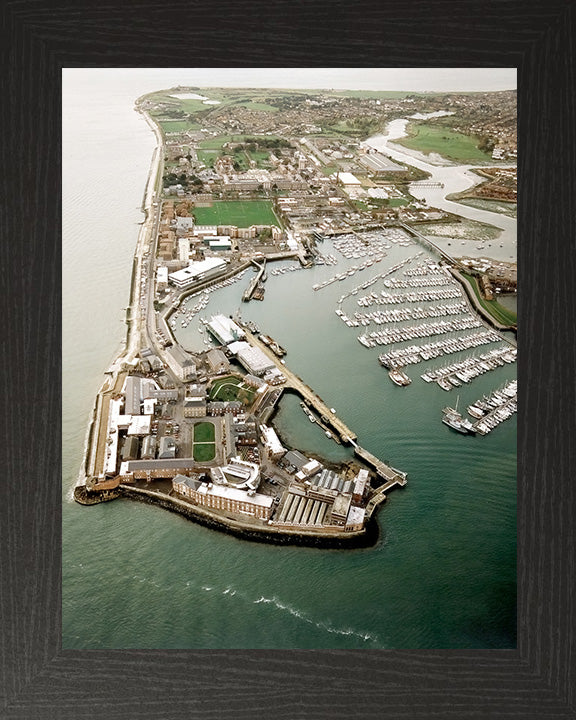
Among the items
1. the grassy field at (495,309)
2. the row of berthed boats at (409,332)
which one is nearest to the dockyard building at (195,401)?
the row of berthed boats at (409,332)

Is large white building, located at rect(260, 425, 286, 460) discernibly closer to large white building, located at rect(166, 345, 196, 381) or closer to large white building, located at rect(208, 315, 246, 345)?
large white building, located at rect(166, 345, 196, 381)

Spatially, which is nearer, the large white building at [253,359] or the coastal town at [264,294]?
the coastal town at [264,294]

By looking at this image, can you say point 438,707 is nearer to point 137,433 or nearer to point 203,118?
point 137,433

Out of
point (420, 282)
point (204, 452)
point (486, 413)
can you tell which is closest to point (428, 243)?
point (420, 282)

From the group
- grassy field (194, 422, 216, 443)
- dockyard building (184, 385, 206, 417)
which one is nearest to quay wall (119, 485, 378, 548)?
grassy field (194, 422, 216, 443)

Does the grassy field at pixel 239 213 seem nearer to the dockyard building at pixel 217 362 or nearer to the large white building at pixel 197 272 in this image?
the large white building at pixel 197 272

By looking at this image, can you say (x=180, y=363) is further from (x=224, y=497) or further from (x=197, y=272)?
(x=224, y=497)
